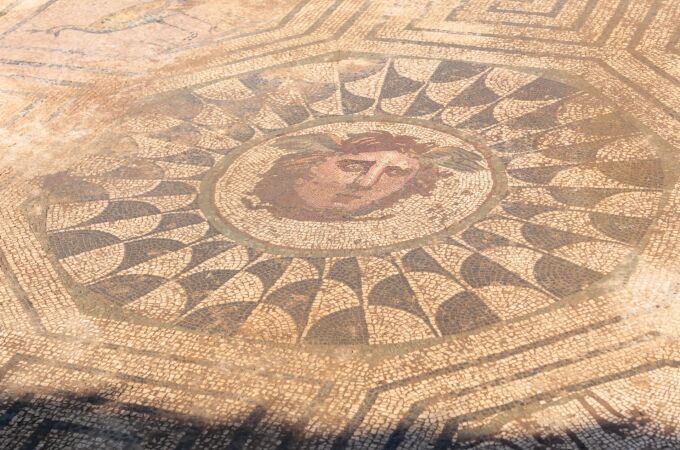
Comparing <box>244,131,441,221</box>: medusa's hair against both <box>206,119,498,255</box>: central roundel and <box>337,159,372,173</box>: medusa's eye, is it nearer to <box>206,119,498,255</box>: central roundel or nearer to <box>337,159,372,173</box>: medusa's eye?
<box>206,119,498,255</box>: central roundel

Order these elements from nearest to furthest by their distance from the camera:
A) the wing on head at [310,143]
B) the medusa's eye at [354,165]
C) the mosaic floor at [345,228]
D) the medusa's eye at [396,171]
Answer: the mosaic floor at [345,228] → the medusa's eye at [396,171] → the medusa's eye at [354,165] → the wing on head at [310,143]

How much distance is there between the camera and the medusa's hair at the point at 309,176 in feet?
43.7

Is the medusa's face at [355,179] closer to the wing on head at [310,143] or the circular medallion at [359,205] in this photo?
the circular medallion at [359,205]

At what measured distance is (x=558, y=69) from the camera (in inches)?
648

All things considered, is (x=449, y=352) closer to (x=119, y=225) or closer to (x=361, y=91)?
(x=119, y=225)

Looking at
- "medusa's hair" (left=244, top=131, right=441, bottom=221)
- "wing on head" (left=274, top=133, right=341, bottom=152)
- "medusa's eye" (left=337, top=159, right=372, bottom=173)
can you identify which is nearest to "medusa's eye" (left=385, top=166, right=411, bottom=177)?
"medusa's hair" (left=244, top=131, right=441, bottom=221)

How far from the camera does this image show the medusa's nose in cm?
1380

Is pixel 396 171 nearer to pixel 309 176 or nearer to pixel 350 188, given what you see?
pixel 350 188

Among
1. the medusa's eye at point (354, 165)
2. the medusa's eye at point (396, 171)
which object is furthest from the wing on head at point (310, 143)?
the medusa's eye at point (396, 171)

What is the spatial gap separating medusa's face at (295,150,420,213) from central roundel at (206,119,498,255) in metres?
0.01

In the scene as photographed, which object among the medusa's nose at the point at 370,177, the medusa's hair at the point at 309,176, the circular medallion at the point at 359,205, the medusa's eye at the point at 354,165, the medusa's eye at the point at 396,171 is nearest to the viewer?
the circular medallion at the point at 359,205

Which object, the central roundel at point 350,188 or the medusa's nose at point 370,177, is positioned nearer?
the central roundel at point 350,188

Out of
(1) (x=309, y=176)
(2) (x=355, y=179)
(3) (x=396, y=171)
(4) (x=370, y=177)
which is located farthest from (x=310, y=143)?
(3) (x=396, y=171)

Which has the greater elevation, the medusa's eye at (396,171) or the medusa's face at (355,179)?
the medusa's eye at (396,171)
